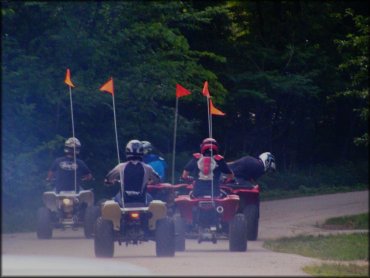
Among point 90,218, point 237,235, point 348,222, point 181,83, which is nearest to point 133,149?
point 237,235

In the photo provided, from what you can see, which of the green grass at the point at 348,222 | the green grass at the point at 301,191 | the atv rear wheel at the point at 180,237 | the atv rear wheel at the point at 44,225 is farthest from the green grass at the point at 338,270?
the green grass at the point at 301,191

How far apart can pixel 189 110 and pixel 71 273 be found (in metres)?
30.0

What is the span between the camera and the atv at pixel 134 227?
15.8 metres

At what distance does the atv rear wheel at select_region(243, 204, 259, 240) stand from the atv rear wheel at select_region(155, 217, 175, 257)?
411 centimetres

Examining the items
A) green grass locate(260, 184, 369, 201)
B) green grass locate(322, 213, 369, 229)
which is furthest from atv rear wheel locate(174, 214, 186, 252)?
green grass locate(260, 184, 369, 201)

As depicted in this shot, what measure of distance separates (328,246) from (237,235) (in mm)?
2374

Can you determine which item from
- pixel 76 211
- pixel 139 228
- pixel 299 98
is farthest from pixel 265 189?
pixel 139 228

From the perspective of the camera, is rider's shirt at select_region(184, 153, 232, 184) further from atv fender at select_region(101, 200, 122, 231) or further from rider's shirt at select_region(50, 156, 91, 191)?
rider's shirt at select_region(50, 156, 91, 191)

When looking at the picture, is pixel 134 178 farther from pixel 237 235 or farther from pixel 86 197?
pixel 86 197

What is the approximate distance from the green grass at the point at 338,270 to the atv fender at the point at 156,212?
2622mm

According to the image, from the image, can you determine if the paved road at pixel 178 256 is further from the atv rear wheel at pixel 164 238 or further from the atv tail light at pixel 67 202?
the atv tail light at pixel 67 202

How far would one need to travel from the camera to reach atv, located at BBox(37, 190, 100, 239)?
64.8 feet

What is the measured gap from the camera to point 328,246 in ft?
62.2

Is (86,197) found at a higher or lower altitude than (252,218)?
higher
